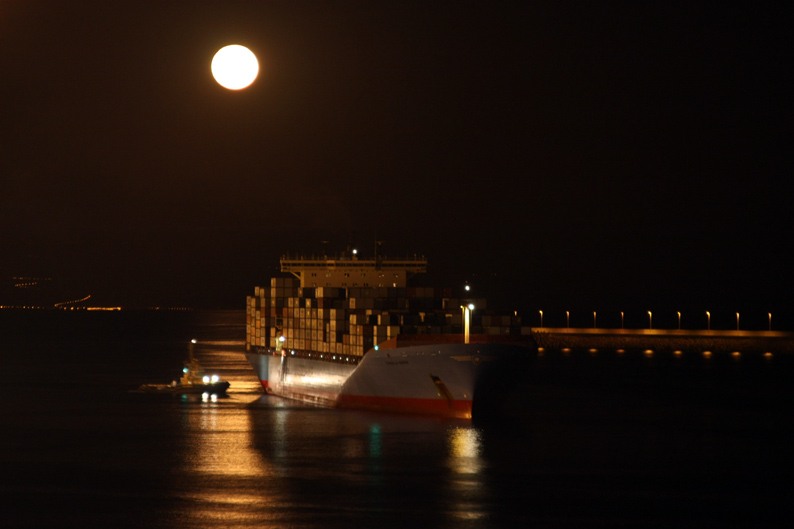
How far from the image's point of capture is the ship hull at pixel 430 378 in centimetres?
4125

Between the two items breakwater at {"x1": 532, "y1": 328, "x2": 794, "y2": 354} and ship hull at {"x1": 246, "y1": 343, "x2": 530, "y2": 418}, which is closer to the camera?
ship hull at {"x1": 246, "y1": 343, "x2": 530, "y2": 418}

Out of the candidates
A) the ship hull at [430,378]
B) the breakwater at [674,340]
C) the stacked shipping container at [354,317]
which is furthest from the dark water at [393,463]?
the breakwater at [674,340]

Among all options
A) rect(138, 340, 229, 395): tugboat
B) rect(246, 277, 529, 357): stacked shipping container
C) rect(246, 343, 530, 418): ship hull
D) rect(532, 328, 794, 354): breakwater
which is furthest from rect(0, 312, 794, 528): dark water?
rect(532, 328, 794, 354): breakwater

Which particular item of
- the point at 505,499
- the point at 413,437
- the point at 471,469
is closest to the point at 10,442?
the point at 413,437

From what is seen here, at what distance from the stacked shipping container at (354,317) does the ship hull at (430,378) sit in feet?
5.64

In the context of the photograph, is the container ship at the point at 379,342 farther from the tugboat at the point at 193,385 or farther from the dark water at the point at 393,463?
the tugboat at the point at 193,385

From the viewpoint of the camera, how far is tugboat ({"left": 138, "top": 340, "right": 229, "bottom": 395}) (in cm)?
5969

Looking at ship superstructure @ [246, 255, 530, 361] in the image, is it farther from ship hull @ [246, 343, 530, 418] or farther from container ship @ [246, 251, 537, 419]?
ship hull @ [246, 343, 530, 418]

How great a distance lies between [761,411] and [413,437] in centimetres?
2622

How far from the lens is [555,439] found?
4003 cm

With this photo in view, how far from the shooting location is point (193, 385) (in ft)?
199

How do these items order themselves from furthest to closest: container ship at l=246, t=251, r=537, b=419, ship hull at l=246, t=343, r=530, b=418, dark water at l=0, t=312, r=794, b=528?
container ship at l=246, t=251, r=537, b=419
ship hull at l=246, t=343, r=530, b=418
dark water at l=0, t=312, r=794, b=528

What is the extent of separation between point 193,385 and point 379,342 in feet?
69.2

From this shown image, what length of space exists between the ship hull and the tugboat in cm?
1385
